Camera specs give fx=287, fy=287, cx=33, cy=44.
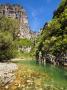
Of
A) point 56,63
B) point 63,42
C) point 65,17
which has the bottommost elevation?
point 56,63

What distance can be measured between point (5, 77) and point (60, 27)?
54.6 metres

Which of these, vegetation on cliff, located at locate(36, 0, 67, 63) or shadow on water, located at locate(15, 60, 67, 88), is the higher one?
vegetation on cliff, located at locate(36, 0, 67, 63)

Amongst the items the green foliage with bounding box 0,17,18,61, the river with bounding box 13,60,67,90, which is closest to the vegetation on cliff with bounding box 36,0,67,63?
the river with bounding box 13,60,67,90

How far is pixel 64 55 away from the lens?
81438 millimetres

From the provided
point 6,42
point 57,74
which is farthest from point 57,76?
point 6,42

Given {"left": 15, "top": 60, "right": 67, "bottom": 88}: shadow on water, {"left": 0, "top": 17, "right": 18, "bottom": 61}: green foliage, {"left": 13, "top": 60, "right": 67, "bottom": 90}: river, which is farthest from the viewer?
{"left": 0, "top": 17, "right": 18, "bottom": 61}: green foliage

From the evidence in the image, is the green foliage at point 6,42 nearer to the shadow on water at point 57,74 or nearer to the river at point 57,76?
the shadow on water at point 57,74

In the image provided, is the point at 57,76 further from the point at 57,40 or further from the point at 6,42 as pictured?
the point at 6,42

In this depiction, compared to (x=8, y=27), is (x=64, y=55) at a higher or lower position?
lower

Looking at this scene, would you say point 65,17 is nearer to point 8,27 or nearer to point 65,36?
point 65,36

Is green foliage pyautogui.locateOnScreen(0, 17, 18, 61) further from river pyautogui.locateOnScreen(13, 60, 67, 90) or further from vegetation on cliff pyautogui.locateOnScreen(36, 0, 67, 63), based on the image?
river pyautogui.locateOnScreen(13, 60, 67, 90)

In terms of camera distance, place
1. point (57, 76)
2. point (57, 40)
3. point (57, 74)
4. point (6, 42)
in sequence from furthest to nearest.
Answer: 1. point (6, 42)
2. point (57, 40)
3. point (57, 74)
4. point (57, 76)

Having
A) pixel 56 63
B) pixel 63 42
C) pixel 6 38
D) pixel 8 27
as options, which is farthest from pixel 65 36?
pixel 8 27

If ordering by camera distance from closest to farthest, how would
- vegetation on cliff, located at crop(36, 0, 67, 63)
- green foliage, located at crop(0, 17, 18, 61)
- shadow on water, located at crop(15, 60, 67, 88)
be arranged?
1. shadow on water, located at crop(15, 60, 67, 88)
2. vegetation on cliff, located at crop(36, 0, 67, 63)
3. green foliage, located at crop(0, 17, 18, 61)
